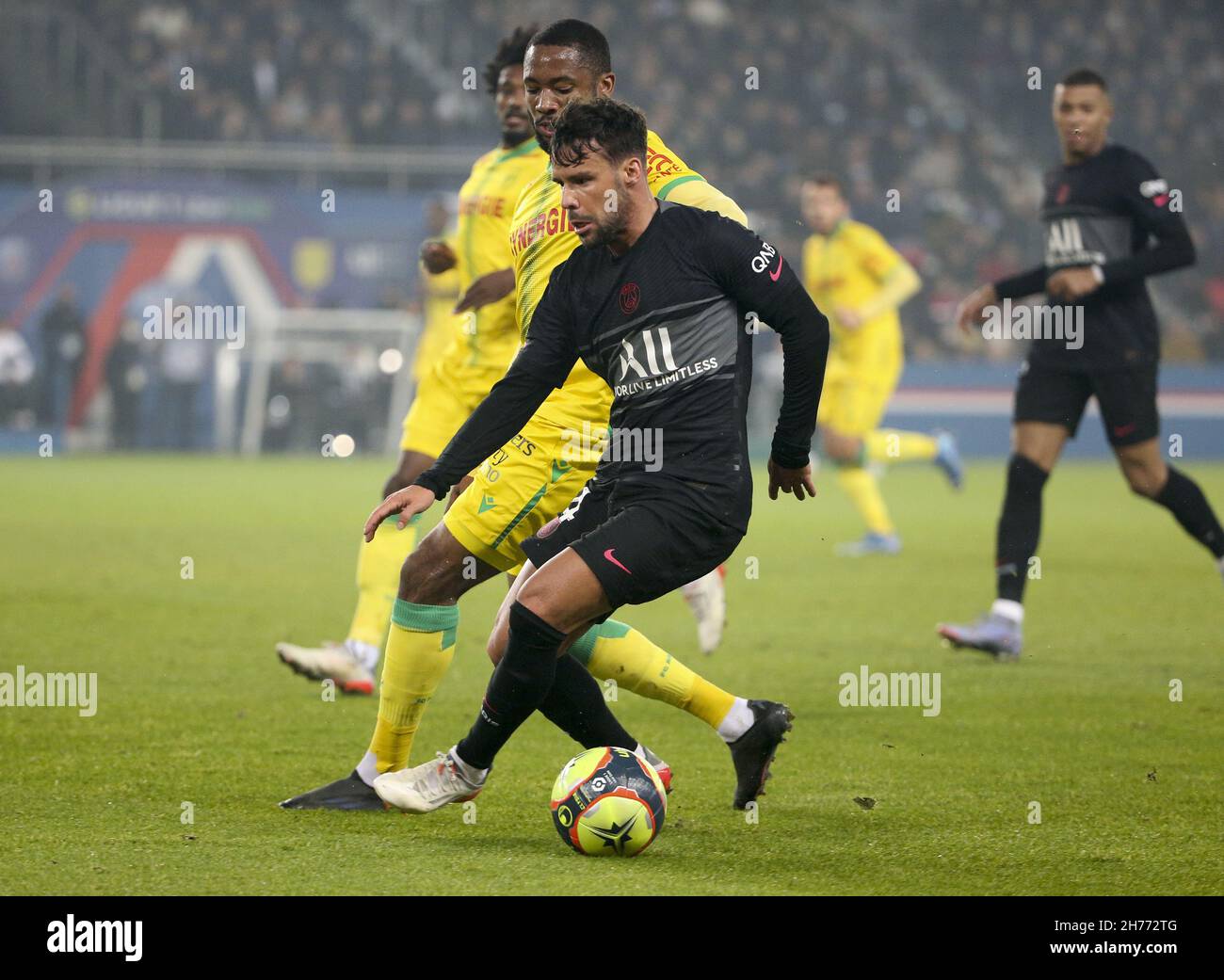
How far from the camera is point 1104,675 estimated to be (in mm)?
7508

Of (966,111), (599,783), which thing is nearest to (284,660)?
(599,783)

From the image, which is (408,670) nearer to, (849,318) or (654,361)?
(654,361)

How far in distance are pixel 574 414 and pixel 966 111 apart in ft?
81.2

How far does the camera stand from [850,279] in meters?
13.6

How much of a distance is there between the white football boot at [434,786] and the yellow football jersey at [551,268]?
108 cm

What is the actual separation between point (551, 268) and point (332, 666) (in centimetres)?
229

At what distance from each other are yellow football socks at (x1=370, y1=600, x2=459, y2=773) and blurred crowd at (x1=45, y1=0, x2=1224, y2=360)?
20.1 m

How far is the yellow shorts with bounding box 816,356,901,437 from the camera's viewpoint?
13000mm

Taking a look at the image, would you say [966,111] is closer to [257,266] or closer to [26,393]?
[257,266]

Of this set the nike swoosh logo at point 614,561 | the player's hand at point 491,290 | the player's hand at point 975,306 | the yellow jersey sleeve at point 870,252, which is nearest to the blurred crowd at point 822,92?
the yellow jersey sleeve at point 870,252

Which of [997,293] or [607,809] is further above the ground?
[997,293]

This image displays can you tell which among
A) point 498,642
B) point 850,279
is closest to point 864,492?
point 850,279

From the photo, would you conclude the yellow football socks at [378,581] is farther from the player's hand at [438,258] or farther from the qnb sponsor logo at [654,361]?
the qnb sponsor logo at [654,361]

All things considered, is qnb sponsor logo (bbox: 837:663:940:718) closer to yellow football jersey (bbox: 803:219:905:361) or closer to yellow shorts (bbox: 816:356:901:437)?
yellow shorts (bbox: 816:356:901:437)
